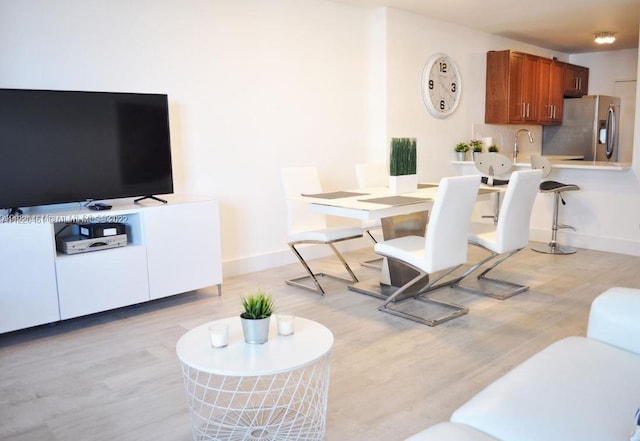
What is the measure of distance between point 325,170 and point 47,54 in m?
2.72

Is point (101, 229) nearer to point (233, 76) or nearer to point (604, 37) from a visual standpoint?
point (233, 76)

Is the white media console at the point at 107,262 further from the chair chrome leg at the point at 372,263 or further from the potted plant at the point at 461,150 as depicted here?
the potted plant at the point at 461,150

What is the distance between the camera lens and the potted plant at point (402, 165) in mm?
3994

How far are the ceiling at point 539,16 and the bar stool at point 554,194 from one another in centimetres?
161

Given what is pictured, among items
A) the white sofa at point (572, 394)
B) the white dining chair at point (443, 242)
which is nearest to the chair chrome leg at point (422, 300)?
the white dining chair at point (443, 242)

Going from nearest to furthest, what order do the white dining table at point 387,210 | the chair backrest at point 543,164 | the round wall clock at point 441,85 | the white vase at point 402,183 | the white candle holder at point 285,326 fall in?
1. the white candle holder at point 285,326
2. the white dining table at point 387,210
3. the white vase at point 402,183
4. the chair backrest at point 543,164
5. the round wall clock at point 441,85

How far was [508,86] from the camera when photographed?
22.2ft

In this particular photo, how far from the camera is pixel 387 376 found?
2660 millimetres

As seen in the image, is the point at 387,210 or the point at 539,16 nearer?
the point at 387,210

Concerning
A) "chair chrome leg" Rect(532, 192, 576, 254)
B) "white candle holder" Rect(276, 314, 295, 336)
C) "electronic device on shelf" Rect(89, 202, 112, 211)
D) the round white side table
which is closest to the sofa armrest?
the round white side table

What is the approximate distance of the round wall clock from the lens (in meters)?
6.09

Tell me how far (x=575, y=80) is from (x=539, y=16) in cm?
276

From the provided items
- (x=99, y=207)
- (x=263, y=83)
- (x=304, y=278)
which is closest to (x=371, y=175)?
(x=304, y=278)

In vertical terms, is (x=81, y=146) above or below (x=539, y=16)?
below
